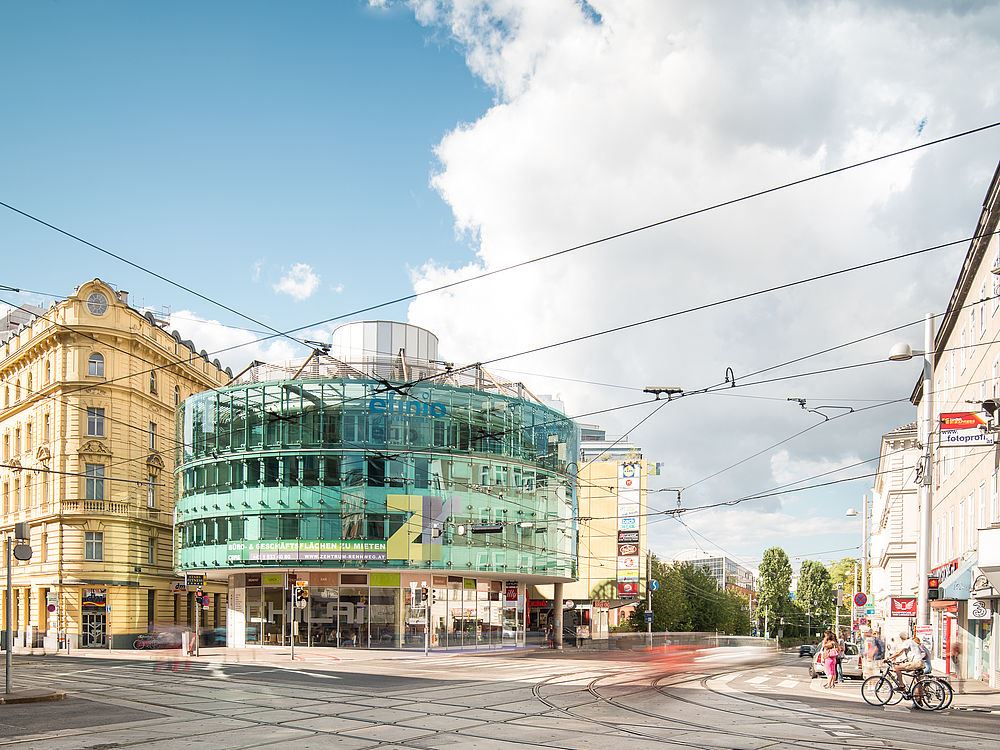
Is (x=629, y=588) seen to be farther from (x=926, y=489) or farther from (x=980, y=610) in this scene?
(x=926, y=489)

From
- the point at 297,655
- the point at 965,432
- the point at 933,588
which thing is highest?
the point at 965,432

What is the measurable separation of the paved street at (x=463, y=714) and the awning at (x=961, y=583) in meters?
4.48

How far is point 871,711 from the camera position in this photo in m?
21.5

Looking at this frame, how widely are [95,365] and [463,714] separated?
48.8m

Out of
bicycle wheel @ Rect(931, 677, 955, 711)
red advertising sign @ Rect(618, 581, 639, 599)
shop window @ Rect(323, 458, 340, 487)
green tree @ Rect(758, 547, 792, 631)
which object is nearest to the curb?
bicycle wheel @ Rect(931, 677, 955, 711)

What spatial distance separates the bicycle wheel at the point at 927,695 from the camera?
855 inches

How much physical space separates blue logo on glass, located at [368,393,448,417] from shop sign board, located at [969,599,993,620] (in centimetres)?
3087

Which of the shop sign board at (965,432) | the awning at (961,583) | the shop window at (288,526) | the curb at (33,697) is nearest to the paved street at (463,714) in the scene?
the curb at (33,697)

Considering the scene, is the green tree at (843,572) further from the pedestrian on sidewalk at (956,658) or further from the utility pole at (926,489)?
the utility pole at (926,489)

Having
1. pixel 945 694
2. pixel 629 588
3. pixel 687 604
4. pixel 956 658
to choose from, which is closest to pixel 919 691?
pixel 945 694

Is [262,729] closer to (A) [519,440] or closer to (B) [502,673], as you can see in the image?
(B) [502,673]

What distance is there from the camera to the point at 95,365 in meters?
61.2

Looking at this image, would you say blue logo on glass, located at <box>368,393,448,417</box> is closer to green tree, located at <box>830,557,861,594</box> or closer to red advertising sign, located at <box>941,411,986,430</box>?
red advertising sign, located at <box>941,411,986,430</box>

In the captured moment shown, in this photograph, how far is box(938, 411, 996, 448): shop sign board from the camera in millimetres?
23844
